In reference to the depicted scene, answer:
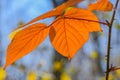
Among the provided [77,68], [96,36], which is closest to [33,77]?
[96,36]

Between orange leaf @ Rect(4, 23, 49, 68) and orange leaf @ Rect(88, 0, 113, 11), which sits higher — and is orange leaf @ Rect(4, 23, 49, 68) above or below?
below

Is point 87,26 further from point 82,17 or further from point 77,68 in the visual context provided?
point 77,68

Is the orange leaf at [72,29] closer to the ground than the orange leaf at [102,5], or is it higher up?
closer to the ground
